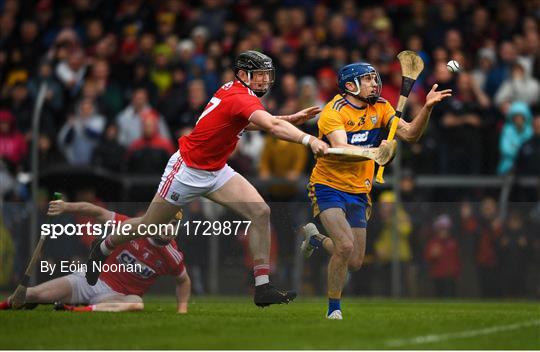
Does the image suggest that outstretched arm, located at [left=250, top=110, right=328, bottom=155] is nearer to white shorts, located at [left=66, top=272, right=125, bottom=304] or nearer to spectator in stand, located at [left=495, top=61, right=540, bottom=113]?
white shorts, located at [left=66, top=272, right=125, bottom=304]

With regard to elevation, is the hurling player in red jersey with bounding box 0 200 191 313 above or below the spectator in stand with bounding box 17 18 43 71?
→ below

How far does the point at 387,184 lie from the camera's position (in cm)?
1872

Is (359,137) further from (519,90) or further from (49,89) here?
(49,89)

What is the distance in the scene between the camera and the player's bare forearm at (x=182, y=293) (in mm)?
13953

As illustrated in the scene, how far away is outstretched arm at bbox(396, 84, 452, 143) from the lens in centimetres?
1309

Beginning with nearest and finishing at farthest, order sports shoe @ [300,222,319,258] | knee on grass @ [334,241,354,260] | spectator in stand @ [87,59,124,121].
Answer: knee on grass @ [334,241,354,260]
sports shoe @ [300,222,319,258]
spectator in stand @ [87,59,124,121]

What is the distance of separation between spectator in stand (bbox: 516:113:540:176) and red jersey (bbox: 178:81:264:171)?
6.29 meters

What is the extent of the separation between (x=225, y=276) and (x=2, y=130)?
5235 millimetres

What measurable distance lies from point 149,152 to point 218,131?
5809mm

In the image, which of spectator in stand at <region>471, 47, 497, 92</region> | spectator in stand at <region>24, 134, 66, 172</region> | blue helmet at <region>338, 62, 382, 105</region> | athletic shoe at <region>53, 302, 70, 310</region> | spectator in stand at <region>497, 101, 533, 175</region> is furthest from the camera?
spectator in stand at <region>471, 47, 497, 92</region>

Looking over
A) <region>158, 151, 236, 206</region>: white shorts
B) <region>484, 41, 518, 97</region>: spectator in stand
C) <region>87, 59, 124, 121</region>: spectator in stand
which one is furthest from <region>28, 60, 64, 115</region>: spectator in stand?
<region>158, 151, 236, 206</region>: white shorts

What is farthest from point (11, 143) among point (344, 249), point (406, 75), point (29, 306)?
point (344, 249)

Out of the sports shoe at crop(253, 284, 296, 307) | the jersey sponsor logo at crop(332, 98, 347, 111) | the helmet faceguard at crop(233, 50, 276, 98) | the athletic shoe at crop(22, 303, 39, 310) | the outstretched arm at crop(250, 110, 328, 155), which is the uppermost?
the helmet faceguard at crop(233, 50, 276, 98)

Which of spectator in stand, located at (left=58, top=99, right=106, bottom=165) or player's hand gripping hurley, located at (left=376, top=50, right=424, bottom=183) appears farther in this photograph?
spectator in stand, located at (left=58, top=99, right=106, bottom=165)
